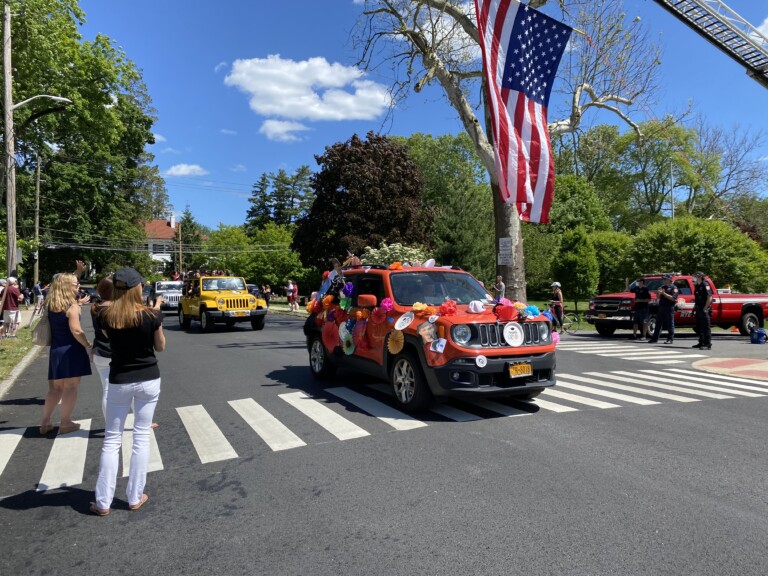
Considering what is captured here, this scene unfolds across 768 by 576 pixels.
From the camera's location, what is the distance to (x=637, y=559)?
10.8 ft

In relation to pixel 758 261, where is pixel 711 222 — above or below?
above

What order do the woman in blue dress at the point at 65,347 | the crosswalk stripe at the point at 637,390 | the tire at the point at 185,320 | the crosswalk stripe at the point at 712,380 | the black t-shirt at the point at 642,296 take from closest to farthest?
the woman in blue dress at the point at 65,347 → the crosswalk stripe at the point at 637,390 → the crosswalk stripe at the point at 712,380 → the black t-shirt at the point at 642,296 → the tire at the point at 185,320

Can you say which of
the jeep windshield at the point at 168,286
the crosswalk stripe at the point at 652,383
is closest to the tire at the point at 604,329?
the crosswalk stripe at the point at 652,383

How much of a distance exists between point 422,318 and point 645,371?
6052mm

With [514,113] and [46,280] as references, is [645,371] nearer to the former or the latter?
[514,113]

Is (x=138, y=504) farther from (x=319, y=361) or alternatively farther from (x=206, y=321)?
(x=206, y=321)

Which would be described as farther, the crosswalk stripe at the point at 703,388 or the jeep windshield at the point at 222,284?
the jeep windshield at the point at 222,284

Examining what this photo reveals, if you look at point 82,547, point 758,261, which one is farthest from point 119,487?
point 758,261

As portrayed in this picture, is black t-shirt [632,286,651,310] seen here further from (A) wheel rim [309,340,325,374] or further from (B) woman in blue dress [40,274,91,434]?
(B) woman in blue dress [40,274,91,434]

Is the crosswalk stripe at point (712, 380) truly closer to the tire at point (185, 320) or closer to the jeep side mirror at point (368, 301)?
the jeep side mirror at point (368, 301)

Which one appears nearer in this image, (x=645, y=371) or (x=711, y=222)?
(x=645, y=371)

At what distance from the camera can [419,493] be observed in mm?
4379

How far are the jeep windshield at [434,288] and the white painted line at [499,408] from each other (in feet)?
4.48

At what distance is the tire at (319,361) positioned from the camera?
920cm
